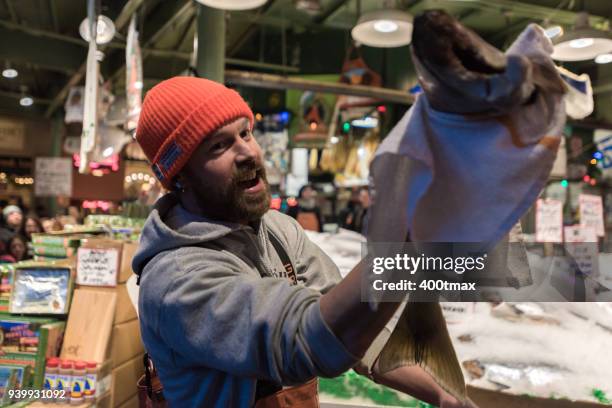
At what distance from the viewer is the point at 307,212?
6273mm

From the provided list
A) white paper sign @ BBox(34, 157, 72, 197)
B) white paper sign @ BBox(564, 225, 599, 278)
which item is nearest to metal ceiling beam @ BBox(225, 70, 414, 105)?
white paper sign @ BBox(564, 225, 599, 278)

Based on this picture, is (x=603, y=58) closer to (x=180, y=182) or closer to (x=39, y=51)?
(x=180, y=182)

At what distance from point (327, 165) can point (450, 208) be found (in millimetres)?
8764

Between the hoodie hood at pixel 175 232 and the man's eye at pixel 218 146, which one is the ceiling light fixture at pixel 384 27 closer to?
the man's eye at pixel 218 146

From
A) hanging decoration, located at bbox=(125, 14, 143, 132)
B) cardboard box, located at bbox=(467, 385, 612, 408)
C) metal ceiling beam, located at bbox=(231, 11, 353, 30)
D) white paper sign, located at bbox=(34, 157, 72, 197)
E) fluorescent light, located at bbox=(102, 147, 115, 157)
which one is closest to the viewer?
cardboard box, located at bbox=(467, 385, 612, 408)

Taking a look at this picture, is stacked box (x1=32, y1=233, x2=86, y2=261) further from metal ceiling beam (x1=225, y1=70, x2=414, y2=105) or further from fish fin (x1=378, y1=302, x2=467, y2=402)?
fish fin (x1=378, y1=302, x2=467, y2=402)

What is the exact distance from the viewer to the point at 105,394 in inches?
108

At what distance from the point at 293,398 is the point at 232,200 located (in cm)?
45

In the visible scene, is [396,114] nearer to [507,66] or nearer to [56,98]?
[56,98]

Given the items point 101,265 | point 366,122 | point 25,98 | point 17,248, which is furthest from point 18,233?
point 25,98

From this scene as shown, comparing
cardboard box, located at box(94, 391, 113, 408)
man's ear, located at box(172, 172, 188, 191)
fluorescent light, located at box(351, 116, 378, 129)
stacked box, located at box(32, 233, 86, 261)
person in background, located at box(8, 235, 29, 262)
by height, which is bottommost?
cardboard box, located at box(94, 391, 113, 408)

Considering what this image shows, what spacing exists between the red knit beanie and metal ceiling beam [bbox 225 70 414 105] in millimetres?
2434

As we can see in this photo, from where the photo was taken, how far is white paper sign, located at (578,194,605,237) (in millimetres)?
4414

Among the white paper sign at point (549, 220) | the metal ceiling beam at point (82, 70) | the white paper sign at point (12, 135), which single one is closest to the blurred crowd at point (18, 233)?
the metal ceiling beam at point (82, 70)
